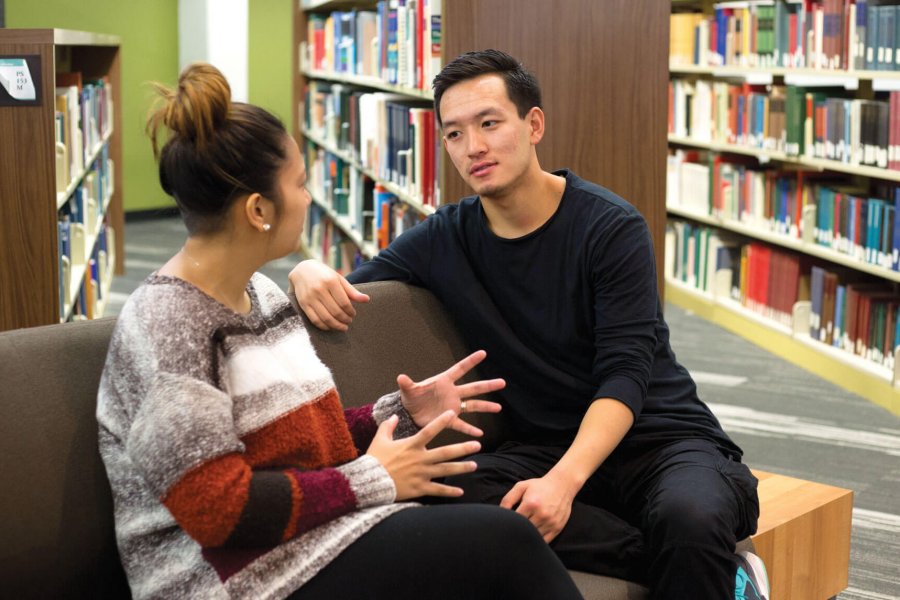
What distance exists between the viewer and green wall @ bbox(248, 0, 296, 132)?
378 inches

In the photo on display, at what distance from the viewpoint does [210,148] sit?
1494 millimetres

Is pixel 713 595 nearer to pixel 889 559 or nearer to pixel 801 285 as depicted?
pixel 889 559

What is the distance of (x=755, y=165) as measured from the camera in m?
5.66

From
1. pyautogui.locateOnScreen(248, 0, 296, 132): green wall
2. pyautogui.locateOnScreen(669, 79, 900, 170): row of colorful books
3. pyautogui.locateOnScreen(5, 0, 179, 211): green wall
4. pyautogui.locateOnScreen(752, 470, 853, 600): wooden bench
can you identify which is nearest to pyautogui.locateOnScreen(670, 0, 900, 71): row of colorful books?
pyautogui.locateOnScreen(669, 79, 900, 170): row of colorful books

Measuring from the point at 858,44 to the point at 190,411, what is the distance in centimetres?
377

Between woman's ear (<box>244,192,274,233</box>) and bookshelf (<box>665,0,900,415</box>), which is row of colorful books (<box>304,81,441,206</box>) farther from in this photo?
woman's ear (<box>244,192,274,233</box>)

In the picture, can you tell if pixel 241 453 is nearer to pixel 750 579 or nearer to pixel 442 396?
pixel 442 396

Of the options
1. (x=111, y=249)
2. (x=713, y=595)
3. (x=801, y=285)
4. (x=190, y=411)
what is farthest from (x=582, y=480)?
(x=111, y=249)

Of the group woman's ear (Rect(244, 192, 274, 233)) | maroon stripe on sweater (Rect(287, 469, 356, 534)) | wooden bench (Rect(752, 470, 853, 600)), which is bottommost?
wooden bench (Rect(752, 470, 853, 600))

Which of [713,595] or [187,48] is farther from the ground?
[187,48]

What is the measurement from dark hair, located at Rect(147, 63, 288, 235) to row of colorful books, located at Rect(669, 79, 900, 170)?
337 centimetres

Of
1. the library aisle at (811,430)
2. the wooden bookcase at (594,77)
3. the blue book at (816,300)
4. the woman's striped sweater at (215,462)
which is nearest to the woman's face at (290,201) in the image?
the woman's striped sweater at (215,462)

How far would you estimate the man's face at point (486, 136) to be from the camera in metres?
2.09

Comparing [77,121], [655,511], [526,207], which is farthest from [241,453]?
[77,121]
